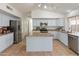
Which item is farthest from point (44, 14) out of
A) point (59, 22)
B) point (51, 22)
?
point (59, 22)

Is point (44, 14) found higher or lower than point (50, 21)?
higher

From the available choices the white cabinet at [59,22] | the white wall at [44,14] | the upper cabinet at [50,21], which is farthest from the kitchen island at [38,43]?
the white cabinet at [59,22]

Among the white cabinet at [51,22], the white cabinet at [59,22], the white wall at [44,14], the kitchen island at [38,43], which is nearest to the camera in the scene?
the kitchen island at [38,43]

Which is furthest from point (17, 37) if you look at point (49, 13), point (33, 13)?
point (49, 13)

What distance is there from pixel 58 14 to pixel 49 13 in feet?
2.53

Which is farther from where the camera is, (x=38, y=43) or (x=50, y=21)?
(x=50, y=21)

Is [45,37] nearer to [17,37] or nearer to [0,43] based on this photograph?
[0,43]

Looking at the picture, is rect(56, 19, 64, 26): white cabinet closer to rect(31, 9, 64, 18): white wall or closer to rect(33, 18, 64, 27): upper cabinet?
rect(33, 18, 64, 27): upper cabinet

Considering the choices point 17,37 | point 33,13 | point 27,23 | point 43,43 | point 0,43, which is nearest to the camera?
point 0,43

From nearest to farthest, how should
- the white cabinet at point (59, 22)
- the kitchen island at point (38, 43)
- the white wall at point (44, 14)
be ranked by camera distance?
the kitchen island at point (38, 43), the white wall at point (44, 14), the white cabinet at point (59, 22)

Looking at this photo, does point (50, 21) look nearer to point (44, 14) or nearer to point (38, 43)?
point (44, 14)

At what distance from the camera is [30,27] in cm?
1266

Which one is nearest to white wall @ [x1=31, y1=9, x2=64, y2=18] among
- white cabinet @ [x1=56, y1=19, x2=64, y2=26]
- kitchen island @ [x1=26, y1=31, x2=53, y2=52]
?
white cabinet @ [x1=56, y1=19, x2=64, y2=26]

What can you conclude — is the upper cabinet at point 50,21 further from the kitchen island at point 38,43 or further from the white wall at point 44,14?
the kitchen island at point 38,43
